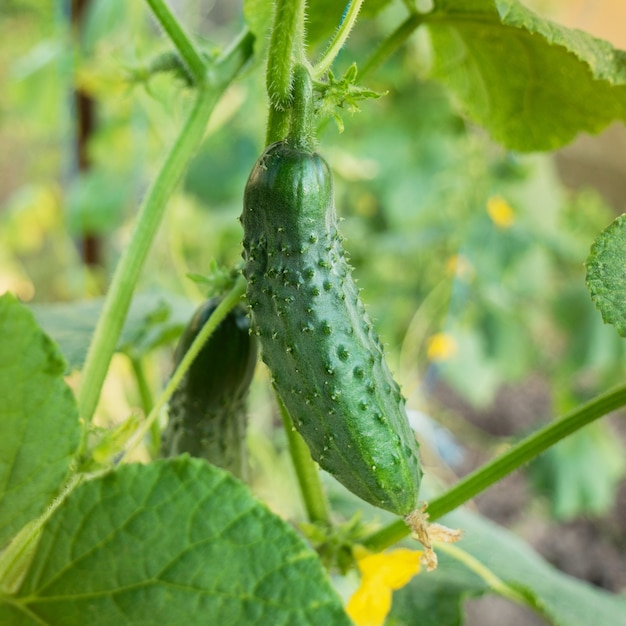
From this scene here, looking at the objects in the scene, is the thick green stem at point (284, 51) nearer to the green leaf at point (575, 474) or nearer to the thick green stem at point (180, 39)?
the thick green stem at point (180, 39)

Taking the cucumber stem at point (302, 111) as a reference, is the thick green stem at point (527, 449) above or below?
below

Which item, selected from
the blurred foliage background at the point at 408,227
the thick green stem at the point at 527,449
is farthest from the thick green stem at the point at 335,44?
the blurred foliage background at the point at 408,227

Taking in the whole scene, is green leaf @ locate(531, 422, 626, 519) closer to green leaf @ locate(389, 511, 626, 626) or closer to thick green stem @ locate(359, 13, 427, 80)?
green leaf @ locate(389, 511, 626, 626)

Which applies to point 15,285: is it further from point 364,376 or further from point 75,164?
point 364,376

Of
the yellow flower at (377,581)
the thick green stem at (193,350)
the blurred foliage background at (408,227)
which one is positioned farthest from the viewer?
the blurred foliage background at (408,227)

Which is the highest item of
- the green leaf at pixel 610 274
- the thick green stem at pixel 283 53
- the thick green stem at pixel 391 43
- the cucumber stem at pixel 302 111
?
the thick green stem at pixel 391 43

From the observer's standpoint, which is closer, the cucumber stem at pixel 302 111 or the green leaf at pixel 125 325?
the cucumber stem at pixel 302 111

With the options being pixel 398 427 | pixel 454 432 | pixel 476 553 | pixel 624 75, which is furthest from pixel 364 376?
pixel 454 432

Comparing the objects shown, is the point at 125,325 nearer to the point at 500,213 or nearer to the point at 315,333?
the point at 315,333
